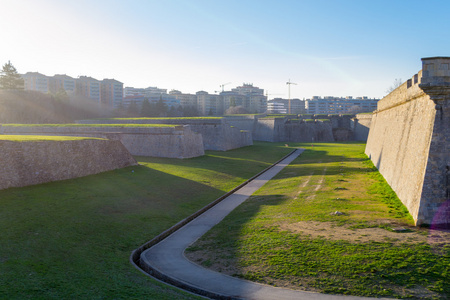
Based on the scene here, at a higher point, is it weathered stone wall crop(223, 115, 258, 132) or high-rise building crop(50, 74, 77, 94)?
high-rise building crop(50, 74, 77, 94)

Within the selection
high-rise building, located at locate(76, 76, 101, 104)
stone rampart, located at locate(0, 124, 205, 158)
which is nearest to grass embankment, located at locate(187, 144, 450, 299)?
stone rampart, located at locate(0, 124, 205, 158)

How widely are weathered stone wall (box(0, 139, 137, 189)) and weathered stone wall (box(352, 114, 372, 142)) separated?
53.1 m

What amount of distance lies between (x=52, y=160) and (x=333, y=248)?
1503 cm

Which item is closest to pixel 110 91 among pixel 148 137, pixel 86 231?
pixel 148 137

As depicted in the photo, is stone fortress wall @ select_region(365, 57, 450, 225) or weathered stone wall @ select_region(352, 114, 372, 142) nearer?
stone fortress wall @ select_region(365, 57, 450, 225)

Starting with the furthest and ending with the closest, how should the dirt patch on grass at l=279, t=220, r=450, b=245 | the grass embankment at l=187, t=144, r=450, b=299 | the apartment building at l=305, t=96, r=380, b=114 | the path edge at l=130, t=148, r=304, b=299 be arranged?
1. the apartment building at l=305, t=96, r=380, b=114
2. the dirt patch on grass at l=279, t=220, r=450, b=245
3. the grass embankment at l=187, t=144, r=450, b=299
4. the path edge at l=130, t=148, r=304, b=299

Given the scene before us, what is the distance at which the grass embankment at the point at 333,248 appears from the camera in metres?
8.84

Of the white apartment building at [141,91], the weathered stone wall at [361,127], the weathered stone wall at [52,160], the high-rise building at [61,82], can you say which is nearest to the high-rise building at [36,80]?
the high-rise building at [61,82]

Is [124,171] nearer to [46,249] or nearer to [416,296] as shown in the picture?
[46,249]

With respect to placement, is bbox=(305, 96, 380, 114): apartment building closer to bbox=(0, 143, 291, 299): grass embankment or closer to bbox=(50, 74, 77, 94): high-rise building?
bbox=(50, 74, 77, 94): high-rise building

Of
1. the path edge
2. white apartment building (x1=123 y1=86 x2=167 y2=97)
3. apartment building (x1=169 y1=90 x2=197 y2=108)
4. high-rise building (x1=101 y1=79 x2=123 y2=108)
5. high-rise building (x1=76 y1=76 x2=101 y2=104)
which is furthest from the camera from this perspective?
white apartment building (x1=123 y1=86 x2=167 y2=97)

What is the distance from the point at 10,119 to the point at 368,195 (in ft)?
197

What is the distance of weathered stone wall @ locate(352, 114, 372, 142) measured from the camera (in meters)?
65.7

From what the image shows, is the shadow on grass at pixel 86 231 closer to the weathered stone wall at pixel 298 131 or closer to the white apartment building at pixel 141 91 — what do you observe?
the weathered stone wall at pixel 298 131
